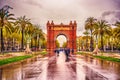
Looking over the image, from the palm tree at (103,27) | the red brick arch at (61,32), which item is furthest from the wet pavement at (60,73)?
the red brick arch at (61,32)

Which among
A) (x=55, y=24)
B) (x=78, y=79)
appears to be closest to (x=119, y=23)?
(x=78, y=79)

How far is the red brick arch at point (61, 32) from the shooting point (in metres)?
63.1

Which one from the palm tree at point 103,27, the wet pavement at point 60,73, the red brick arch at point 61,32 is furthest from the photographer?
the red brick arch at point 61,32

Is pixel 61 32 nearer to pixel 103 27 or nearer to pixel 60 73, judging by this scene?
pixel 103 27

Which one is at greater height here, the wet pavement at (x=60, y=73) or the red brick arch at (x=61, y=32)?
the red brick arch at (x=61, y=32)

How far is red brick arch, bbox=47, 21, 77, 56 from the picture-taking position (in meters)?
63.1

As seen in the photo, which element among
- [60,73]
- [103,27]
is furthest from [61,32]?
[60,73]

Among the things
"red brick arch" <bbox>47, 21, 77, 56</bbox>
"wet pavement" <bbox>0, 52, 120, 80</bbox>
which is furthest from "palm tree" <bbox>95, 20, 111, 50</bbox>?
"wet pavement" <bbox>0, 52, 120, 80</bbox>

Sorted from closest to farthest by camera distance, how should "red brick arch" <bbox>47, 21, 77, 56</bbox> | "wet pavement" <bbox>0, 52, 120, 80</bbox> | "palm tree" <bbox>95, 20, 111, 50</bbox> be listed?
1. "wet pavement" <bbox>0, 52, 120, 80</bbox>
2. "palm tree" <bbox>95, 20, 111, 50</bbox>
3. "red brick arch" <bbox>47, 21, 77, 56</bbox>

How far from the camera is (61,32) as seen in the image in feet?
208

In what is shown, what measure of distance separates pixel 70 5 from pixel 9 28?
888cm

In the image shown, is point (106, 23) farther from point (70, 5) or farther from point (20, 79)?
point (20, 79)

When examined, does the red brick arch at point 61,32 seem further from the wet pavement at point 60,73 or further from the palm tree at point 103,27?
the wet pavement at point 60,73

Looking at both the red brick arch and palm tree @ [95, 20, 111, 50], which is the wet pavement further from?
the red brick arch
